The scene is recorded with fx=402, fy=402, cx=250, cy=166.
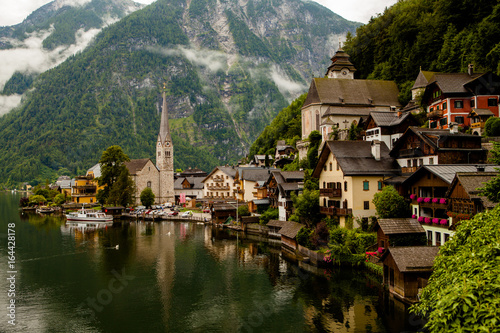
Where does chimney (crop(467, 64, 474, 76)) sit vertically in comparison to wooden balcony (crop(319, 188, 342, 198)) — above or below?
above

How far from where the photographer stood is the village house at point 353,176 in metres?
40.0

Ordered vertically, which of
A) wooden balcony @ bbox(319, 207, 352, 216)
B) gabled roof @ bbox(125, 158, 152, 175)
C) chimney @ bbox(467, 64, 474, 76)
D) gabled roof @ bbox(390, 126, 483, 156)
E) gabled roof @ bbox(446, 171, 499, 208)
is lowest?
wooden balcony @ bbox(319, 207, 352, 216)

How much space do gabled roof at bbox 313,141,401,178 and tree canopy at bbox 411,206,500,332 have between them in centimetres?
2535

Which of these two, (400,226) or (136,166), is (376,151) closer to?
(400,226)

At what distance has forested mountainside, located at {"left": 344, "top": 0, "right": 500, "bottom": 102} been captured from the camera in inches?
2104

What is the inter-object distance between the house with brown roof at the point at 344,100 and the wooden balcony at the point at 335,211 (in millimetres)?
26629

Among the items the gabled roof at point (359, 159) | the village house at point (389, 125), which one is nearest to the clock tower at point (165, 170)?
the village house at point (389, 125)

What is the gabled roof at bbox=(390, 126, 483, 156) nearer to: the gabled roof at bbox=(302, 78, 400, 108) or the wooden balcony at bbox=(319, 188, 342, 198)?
the wooden balcony at bbox=(319, 188, 342, 198)

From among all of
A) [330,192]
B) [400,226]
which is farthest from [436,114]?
[400,226]

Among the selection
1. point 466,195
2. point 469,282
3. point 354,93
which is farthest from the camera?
point 354,93

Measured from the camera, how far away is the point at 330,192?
1690 inches

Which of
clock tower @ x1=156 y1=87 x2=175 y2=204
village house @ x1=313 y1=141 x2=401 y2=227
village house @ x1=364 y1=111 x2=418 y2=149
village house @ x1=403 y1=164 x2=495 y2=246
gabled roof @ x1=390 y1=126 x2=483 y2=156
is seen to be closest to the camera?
village house @ x1=403 y1=164 x2=495 y2=246

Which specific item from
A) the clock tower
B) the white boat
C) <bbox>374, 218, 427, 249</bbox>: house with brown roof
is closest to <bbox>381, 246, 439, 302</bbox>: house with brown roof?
<bbox>374, 218, 427, 249</bbox>: house with brown roof

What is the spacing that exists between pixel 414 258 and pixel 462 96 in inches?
1125
